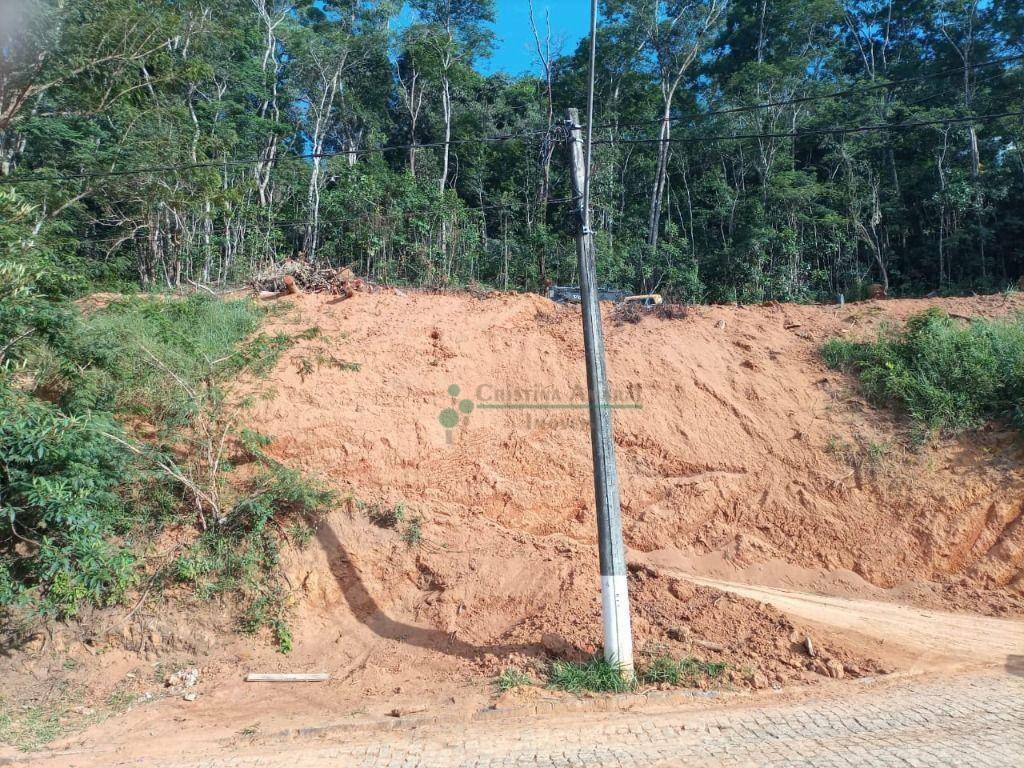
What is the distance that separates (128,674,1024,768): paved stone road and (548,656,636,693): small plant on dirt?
327 millimetres

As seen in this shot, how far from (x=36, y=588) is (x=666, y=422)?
26.7 ft

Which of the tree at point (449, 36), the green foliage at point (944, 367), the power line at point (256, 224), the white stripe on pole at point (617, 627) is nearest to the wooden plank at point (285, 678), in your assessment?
the white stripe on pole at point (617, 627)

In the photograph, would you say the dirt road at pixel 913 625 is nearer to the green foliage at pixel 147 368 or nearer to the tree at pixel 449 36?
the green foliage at pixel 147 368

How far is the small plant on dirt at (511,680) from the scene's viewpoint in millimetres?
6285

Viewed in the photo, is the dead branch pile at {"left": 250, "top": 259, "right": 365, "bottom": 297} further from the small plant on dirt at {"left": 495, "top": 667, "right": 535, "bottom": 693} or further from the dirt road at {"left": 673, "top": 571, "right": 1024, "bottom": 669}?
the dirt road at {"left": 673, "top": 571, "right": 1024, "bottom": 669}

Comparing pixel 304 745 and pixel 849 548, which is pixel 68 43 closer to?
pixel 304 745

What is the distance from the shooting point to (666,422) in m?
10.4

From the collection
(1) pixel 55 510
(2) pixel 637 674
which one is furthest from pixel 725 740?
(1) pixel 55 510

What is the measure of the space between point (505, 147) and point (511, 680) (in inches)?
783

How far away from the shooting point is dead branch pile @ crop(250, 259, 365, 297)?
12.6 metres

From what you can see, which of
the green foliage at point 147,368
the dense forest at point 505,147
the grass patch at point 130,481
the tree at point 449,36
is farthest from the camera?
the tree at point 449,36

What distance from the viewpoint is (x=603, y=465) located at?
21.9 ft

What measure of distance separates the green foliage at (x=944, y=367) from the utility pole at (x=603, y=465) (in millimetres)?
5998

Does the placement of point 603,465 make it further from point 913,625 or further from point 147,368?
point 147,368
